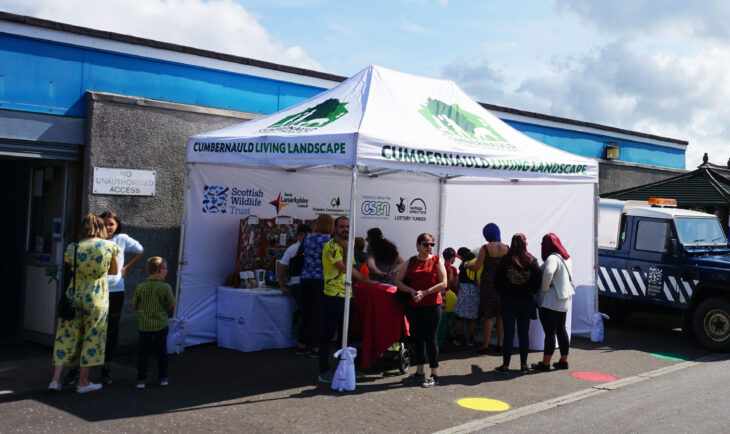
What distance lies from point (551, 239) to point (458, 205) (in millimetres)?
3806

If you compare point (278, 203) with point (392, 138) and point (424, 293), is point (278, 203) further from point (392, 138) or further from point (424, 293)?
point (424, 293)

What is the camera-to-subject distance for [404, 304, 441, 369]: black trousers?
7.81 metres

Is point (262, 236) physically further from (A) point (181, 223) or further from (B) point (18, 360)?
(B) point (18, 360)

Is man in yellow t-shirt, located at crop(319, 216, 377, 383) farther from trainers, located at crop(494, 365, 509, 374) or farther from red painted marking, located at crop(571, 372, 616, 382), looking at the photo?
red painted marking, located at crop(571, 372, 616, 382)

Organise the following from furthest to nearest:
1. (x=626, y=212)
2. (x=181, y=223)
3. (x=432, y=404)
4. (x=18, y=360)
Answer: (x=626, y=212) → (x=181, y=223) → (x=18, y=360) → (x=432, y=404)

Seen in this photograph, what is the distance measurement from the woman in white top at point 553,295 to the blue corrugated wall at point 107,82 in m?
4.99

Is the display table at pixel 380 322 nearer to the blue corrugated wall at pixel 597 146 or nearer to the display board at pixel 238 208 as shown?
the display board at pixel 238 208

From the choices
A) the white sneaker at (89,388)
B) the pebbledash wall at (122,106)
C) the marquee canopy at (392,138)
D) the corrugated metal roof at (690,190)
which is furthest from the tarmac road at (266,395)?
the corrugated metal roof at (690,190)

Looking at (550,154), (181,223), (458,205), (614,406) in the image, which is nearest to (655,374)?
(614,406)

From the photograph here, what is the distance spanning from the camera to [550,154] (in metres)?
9.67

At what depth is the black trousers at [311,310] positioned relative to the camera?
8.40m

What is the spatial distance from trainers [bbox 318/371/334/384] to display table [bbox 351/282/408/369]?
612 mm

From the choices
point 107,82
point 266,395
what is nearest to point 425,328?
point 266,395

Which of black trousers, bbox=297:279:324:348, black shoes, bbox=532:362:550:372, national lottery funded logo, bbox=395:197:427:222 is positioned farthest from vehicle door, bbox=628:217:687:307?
black trousers, bbox=297:279:324:348
